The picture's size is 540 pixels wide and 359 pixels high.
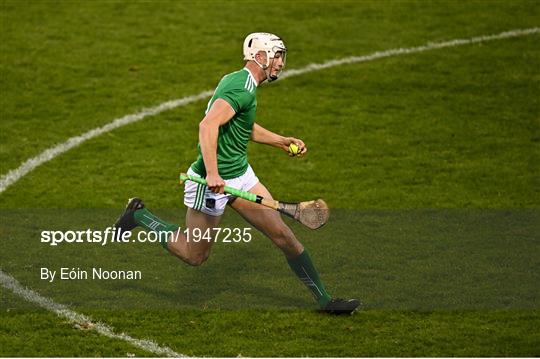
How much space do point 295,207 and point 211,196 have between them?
748 millimetres

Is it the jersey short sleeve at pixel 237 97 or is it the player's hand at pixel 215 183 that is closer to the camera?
the player's hand at pixel 215 183

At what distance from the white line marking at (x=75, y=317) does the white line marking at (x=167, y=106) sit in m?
2.88

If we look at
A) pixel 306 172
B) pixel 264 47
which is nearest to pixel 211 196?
pixel 264 47

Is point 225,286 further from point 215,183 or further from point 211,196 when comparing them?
point 215,183

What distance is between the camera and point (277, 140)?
1121 centimetres

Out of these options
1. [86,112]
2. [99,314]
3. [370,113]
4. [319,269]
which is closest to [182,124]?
[86,112]

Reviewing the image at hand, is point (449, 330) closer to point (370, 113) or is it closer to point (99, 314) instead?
point (99, 314)

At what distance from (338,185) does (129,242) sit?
288 centimetres

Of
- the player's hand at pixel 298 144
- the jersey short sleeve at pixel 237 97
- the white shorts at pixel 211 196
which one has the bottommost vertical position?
the white shorts at pixel 211 196

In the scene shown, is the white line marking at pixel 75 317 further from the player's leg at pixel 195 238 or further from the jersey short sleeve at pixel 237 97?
the jersey short sleeve at pixel 237 97

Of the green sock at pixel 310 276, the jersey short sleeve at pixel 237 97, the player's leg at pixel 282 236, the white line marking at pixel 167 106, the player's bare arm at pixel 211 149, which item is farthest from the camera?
the white line marking at pixel 167 106

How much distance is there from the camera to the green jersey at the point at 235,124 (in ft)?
34.1

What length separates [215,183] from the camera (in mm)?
10109

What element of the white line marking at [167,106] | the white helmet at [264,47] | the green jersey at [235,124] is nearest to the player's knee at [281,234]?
the green jersey at [235,124]
